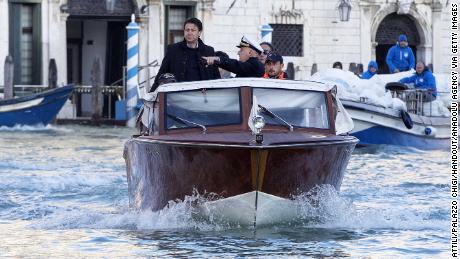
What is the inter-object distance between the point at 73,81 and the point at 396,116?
12.7 meters

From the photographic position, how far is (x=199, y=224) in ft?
36.5

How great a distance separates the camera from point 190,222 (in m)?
11.1

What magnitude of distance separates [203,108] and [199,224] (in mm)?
916

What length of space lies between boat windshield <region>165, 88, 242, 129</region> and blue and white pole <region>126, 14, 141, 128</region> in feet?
56.7

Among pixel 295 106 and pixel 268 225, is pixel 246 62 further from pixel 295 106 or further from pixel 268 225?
pixel 268 225

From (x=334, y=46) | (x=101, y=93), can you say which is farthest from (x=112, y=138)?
(x=334, y=46)

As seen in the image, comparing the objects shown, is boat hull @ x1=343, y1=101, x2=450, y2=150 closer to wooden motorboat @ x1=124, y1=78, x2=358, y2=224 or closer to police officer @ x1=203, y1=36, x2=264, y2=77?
police officer @ x1=203, y1=36, x2=264, y2=77

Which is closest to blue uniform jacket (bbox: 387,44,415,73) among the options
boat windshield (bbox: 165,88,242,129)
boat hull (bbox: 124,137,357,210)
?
boat hull (bbox: 124,137,357,210)

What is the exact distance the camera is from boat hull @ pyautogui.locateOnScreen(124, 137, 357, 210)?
10.6 m

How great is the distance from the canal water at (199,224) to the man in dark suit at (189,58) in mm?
1252

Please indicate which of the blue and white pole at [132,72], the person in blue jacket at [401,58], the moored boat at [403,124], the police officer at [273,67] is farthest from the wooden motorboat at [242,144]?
the blue and white pole at [132,72]

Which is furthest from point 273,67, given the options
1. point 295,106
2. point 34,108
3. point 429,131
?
point 34,108

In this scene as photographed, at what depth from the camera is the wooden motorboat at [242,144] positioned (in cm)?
1062

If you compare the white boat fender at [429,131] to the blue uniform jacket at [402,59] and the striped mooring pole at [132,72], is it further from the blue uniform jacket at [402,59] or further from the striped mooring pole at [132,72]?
the striped mooring pole at [132,72]
